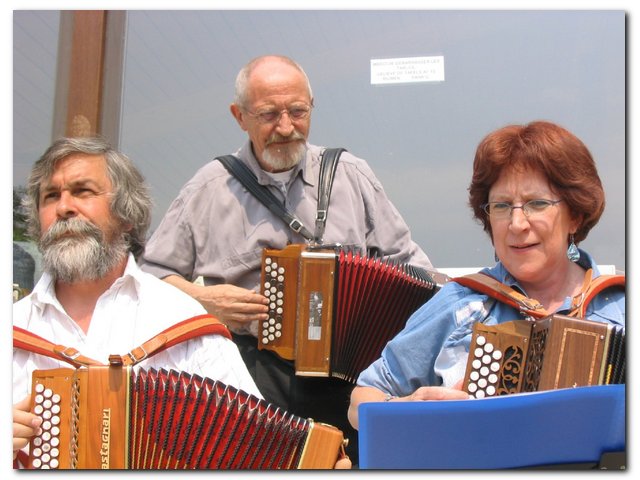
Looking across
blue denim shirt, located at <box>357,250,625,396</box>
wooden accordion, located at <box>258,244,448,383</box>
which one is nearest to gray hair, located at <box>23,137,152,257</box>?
wooden accordion, located at <box>258,244,448,383</box>

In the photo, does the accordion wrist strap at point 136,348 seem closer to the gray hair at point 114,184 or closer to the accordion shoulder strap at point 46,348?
the accordion shoulder strap at point 46,348

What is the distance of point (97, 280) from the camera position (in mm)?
2619

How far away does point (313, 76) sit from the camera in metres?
3.89

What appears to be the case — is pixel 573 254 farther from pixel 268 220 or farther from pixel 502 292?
pixel 268 220

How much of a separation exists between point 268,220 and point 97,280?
73 centimetres

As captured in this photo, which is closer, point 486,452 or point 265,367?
point 486,452

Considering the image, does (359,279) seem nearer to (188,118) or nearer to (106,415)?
(106,415)

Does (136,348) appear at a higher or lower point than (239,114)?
lower

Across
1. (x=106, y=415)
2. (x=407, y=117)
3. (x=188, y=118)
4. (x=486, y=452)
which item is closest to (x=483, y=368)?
(x=486, y=452)

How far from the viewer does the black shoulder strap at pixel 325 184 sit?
3100 millimetres

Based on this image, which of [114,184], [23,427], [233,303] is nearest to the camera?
[23,427]

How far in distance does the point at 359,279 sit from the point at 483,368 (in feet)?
3.47

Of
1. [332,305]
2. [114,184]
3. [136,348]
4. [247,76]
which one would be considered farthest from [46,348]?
[247,76]

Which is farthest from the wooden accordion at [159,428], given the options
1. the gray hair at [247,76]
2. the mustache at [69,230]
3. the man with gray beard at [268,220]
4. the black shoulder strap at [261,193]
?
the gray hair at [247,76]
